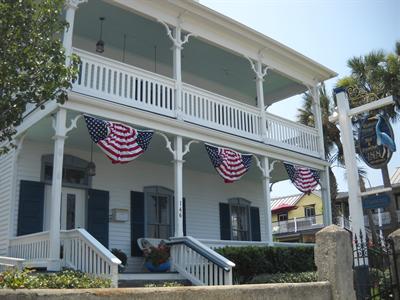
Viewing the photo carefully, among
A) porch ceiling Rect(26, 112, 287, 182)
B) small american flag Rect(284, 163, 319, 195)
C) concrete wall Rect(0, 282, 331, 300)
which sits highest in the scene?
porch ceiling Rect(26, 112, 287, 182)

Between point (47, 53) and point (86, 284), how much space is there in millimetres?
3399

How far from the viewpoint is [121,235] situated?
1357 centimetres

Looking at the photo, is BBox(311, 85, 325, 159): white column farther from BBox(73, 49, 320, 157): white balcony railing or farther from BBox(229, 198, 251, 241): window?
BBox(229, 198, 251, 241): window

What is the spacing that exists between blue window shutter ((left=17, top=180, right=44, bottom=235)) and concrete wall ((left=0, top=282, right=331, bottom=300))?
794 centimetres

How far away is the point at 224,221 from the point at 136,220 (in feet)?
13.3

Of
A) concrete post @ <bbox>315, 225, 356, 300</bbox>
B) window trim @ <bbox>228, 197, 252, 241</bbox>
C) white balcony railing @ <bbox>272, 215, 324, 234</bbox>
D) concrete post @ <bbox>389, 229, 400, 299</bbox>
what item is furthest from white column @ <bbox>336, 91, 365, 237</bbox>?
white balcony railing @ <bbox>272, 215, 324, 234</bbox>

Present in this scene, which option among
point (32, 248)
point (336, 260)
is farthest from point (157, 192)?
point (336, 260)

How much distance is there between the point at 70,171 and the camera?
12805 mm

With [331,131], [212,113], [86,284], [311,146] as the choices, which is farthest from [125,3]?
[331,131]

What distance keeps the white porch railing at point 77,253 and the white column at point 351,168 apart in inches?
170

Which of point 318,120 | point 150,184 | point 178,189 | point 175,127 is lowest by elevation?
point 178,189

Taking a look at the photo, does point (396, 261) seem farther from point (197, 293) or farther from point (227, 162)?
point (227, 162)

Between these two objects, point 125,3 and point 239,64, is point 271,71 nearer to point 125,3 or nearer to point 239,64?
point 239,64

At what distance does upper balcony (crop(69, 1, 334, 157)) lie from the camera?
11.4 m
